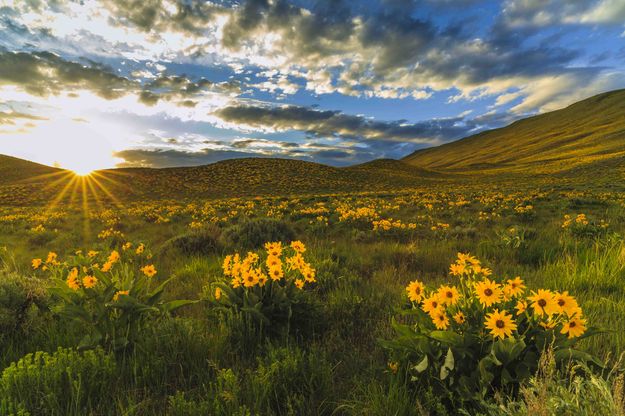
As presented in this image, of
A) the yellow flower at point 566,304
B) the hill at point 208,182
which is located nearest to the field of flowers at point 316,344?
the yellow flower at point 566,304

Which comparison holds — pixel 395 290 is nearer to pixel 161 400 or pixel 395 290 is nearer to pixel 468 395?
pixel 468 395

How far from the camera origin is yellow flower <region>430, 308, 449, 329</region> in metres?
2.40

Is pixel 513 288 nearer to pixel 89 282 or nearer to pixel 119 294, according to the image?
pixel 119 294

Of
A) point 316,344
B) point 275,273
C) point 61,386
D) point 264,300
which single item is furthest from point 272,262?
Answer: point 61,386

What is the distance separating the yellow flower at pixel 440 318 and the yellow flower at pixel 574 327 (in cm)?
74

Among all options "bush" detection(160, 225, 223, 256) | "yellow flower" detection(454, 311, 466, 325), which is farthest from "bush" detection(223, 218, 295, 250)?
"yellow flower" detection(454, 311, 466, 325)

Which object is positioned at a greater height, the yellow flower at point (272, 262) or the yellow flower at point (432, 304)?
the yellow flower at point (272, 262)

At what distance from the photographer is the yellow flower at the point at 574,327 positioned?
85.1 inches

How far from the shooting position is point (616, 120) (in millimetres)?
113062

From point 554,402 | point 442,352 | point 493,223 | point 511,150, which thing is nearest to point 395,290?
point 442,352

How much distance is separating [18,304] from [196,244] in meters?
4.72

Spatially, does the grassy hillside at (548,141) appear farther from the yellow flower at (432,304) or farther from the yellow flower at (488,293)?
the yellow flower at (432,304)

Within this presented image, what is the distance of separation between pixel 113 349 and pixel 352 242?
264 inches

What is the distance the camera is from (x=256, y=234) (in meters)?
8.74
